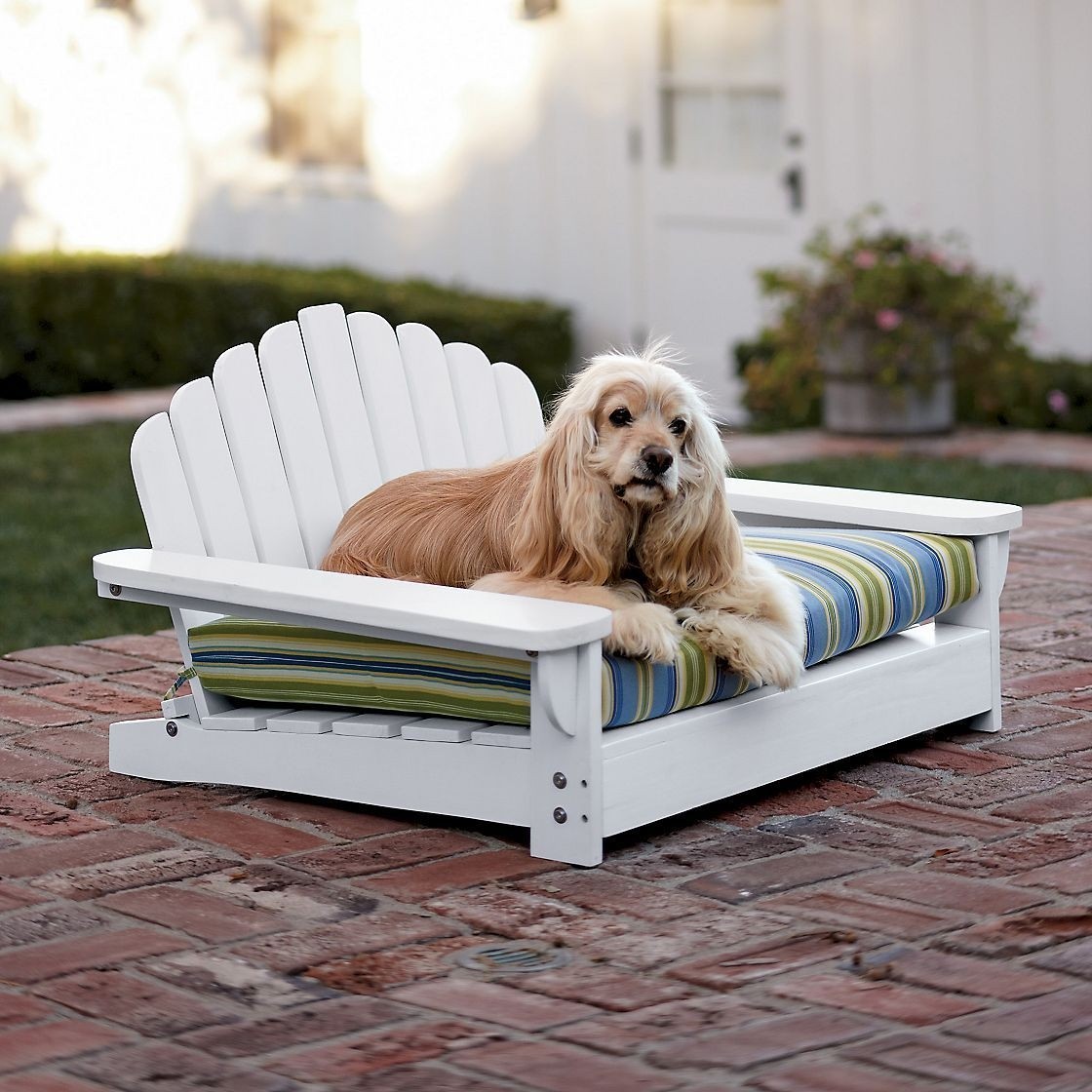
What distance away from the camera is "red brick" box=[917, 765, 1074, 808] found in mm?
4055

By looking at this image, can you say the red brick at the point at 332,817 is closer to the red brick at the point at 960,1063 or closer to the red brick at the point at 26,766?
the red brick at the point at 26,766

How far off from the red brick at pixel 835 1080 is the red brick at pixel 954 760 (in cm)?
157

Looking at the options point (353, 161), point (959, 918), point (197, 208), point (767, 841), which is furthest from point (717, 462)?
point (197, 208)

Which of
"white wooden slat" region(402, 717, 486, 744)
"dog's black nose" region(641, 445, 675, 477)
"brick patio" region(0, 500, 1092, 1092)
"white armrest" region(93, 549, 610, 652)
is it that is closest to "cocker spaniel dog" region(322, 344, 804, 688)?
"dog's black nose" region(641, 445, 675, 477)

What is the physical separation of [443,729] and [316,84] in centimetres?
1025

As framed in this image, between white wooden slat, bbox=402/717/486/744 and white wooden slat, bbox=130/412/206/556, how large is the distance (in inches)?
29.1

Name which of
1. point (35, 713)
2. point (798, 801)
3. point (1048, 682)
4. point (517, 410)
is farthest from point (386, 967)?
point (1048, 682)

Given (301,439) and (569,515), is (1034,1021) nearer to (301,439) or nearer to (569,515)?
(569,515)

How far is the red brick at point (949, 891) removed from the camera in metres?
3.41

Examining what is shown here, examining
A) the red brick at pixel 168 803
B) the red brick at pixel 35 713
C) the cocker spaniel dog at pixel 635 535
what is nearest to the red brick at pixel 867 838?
the cocker spaniel dog at pixel 635 535

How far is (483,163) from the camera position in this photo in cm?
1223

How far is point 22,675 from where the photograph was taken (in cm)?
526

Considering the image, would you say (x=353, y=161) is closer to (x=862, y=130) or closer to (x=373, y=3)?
(x=373, y=3)

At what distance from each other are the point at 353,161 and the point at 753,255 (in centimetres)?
360
